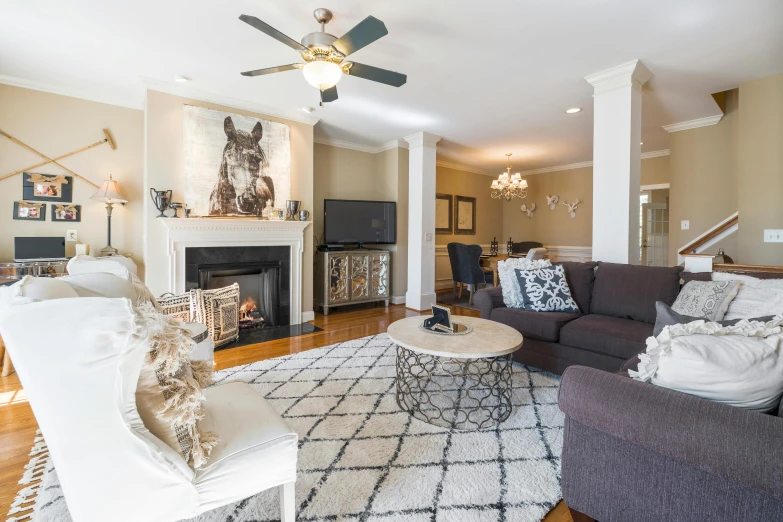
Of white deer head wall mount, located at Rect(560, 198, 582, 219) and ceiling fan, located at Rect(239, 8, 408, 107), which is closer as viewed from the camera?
ceiling fan, located at Rect(239, 8, 408, 107)

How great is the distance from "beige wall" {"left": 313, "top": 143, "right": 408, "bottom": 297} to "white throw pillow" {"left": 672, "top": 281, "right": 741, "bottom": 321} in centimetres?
371

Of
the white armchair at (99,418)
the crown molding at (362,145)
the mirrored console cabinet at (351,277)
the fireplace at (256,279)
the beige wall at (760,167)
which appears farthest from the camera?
the crown molding at (362,145)

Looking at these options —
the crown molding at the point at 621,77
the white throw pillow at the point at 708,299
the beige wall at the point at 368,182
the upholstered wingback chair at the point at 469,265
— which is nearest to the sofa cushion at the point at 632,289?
the white throw pillow at the point at 708,299

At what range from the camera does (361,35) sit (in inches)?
80.3

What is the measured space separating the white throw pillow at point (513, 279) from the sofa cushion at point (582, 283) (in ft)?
0.72

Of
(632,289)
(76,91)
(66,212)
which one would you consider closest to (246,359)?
(66,212)

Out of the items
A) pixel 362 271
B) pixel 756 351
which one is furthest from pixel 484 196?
pixel 756 351

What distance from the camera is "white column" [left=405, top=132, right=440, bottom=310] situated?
16.8 feet

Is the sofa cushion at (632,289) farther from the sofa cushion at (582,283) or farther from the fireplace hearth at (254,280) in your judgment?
the fireplace hearth at (254,280)

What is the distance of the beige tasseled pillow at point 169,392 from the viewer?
842mm

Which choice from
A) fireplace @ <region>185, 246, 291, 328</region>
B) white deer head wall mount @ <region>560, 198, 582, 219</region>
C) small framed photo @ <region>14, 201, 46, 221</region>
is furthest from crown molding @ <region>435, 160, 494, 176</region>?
small framed photo @ <region>14, 201, 46, 221</region>

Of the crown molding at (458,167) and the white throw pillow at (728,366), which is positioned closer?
the white throw pillow at (728,366)

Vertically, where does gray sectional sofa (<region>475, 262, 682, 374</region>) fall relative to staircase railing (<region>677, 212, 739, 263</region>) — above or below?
below

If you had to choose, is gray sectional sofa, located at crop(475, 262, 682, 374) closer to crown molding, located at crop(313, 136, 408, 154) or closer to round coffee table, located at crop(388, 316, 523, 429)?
round coffee table, located at crop(388, 316, 523, 429)
